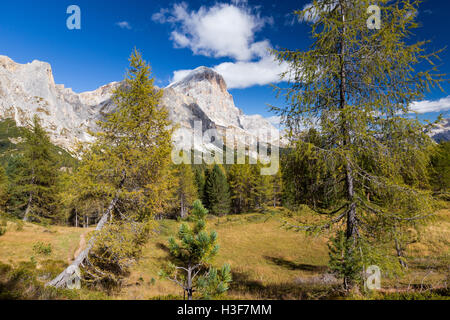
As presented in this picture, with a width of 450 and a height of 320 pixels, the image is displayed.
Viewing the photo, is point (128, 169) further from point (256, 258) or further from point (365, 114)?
point (256, 258)

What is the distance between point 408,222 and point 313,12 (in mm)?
6633

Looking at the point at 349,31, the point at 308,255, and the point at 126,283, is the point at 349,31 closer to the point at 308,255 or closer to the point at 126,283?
the point at 126,283

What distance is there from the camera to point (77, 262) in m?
7.29

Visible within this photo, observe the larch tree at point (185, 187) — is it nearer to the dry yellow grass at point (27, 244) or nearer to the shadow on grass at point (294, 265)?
the dry yellow grass at point (27, 244)

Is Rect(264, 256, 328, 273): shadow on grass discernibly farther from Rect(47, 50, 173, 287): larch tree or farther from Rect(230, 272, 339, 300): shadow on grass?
Rect(47, 50, 173, 287): larch tree

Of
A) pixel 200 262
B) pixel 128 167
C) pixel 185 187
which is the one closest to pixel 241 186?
pixel 185 187

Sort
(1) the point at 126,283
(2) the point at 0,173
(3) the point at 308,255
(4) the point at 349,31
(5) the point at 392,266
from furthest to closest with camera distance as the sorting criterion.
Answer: (2) the point at 0,173 < (3) the point at 308,255 < (1) the point at 126,283 < (4) the point at 349,31 < (5) the point at 392,266

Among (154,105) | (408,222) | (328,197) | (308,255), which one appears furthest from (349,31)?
(308,255)

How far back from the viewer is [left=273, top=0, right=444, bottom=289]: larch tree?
507 centimetres

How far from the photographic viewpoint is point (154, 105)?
904cm

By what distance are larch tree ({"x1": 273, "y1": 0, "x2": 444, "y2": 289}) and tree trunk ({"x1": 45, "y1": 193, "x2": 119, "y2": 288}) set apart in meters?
7.44

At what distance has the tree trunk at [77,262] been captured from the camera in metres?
6.84

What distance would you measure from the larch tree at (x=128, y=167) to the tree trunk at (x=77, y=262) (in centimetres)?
4

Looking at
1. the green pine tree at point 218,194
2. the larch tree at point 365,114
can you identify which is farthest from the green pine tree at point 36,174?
the green pine tree at point 218,194
